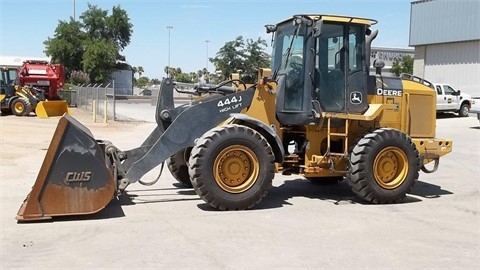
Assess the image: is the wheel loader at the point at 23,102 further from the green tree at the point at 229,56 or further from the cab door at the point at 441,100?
the cab door at the point at 441,100

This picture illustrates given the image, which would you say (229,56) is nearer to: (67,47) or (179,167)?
(179,167)

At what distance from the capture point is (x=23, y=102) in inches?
1105

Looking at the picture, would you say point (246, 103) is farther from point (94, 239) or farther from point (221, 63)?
point (221, 63)

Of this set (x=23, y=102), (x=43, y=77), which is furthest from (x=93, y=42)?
(x=23, y=102)

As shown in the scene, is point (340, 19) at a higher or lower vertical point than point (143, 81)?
lower

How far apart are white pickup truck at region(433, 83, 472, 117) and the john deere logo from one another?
2583cm

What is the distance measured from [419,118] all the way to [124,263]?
5920 millimetres

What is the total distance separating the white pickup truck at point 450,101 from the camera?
29.6 metres

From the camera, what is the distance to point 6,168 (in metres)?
11.5

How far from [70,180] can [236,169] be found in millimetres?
2279

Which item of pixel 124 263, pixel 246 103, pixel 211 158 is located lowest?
pixel 124 263

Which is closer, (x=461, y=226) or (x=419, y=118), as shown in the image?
(x=461, y=226)

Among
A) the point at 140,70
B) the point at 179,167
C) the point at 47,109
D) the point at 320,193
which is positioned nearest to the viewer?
the point at 179,167

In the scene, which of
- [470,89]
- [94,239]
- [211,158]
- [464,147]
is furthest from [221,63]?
[470,89]
